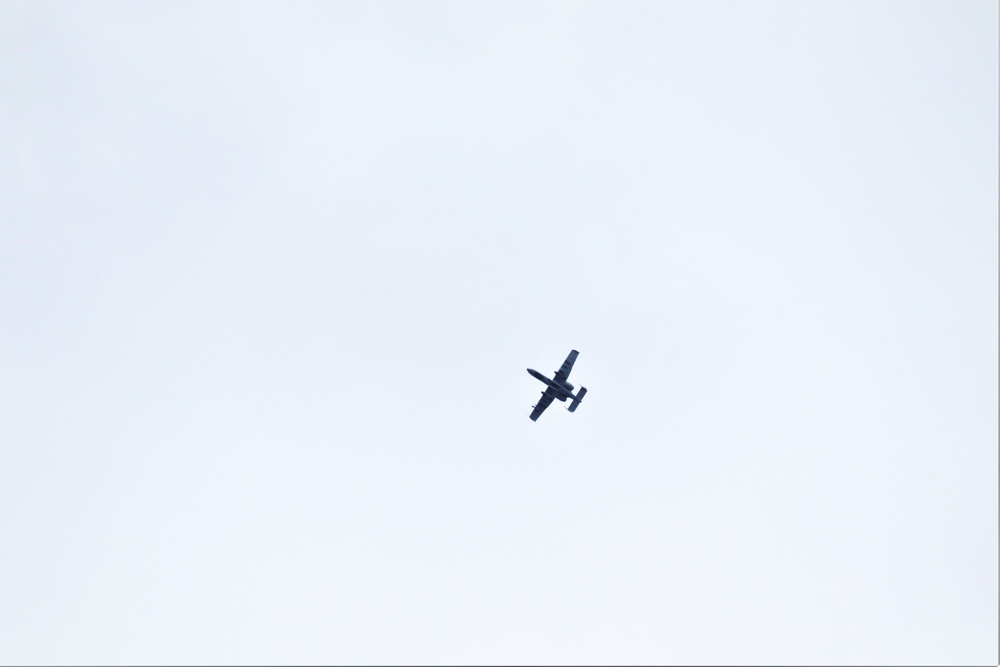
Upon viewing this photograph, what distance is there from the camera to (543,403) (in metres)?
135

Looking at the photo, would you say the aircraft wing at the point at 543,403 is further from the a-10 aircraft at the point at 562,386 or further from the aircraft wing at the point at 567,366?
the aircraft wing at the point at 567,366

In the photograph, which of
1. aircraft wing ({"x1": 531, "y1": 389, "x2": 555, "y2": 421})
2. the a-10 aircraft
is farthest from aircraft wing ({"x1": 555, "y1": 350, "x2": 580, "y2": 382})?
aircraft wing ({"x1": 531, "y1": 389, "x2": 555, "y2": 421})

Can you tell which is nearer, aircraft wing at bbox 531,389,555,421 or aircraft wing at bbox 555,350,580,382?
aircraft wing at bbox 555,350,580,382

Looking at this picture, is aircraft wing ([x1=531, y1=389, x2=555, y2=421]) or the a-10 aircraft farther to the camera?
aircraft wing ([x1=531, y1=389, x2=555, y2=421])

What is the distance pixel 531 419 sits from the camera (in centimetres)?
13612

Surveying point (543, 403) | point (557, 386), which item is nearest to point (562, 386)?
point (557, 386)

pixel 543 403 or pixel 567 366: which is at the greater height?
pixel 567 366

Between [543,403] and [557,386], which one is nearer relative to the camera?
[557,386]

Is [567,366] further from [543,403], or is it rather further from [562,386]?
[543,403]

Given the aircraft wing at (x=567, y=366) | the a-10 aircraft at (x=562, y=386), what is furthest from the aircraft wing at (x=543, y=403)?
the aircraft wing at (x=567, y=366)

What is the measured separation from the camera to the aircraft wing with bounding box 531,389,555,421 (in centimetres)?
13238

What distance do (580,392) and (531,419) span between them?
11539 millimetres

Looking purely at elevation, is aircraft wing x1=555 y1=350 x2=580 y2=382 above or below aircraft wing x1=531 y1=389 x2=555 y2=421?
above

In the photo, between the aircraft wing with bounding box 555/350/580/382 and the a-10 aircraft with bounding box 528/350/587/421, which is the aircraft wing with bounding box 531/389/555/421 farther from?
the aircraft wing with bounding box 555/350/580/382
